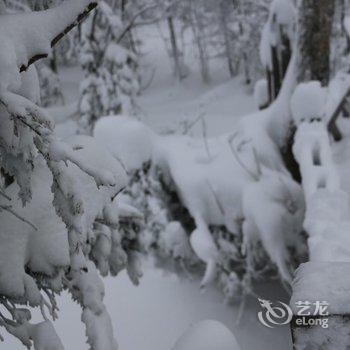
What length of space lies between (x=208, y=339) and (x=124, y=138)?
375cm

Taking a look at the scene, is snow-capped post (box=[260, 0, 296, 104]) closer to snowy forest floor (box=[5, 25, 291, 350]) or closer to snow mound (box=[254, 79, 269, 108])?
snow mound (box=[254, 79, 269, 108])

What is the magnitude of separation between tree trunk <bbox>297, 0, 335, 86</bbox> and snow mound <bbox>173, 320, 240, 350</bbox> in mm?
4365

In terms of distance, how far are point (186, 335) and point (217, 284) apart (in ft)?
16.6

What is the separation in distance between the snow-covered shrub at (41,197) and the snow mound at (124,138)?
127 inches

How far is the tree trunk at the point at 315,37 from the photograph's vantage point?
6043mm

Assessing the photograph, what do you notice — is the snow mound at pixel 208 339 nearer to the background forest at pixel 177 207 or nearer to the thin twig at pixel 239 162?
the background forest at pixel 177 207

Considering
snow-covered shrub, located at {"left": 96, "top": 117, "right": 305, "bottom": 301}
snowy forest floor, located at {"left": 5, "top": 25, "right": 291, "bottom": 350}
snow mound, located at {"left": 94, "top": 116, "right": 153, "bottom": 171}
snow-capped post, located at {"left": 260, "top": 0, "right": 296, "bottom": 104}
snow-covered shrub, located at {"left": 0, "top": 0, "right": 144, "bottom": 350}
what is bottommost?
snowy forest floor, located at {"left": 5, "top": 25, "right": 291, "bottom": 350}

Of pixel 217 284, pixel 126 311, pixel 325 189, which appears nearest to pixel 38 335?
pixel 325 189

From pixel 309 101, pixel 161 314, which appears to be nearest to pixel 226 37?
pixel 161 314

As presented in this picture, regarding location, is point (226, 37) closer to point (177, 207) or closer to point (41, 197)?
point (177, 207)

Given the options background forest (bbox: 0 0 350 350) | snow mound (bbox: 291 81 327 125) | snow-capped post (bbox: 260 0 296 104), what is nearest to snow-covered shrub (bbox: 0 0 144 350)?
background forest (bbox: 0 0 350 350)

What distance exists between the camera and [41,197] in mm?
1935

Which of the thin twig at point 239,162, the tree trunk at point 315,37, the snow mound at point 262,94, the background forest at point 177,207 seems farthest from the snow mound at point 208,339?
the snow mound at point 262,94

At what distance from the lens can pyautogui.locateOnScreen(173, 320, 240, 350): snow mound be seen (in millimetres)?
2395
